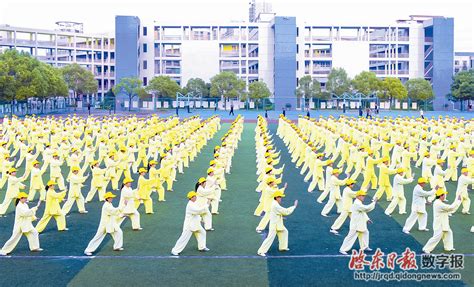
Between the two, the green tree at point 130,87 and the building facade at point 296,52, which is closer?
the green tree at point 130,87

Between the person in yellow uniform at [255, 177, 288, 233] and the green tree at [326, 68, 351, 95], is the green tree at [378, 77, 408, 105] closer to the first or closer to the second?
the green tree at [326, 68, 351, 95]

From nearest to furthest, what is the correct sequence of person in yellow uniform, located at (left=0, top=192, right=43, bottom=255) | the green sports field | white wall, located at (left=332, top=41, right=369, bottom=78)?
the green sports field → person in yellow uniform, located at (left=0, top=192, right=43, bottom=255) → white wall, located at (left=332, top=41, right=369, bottom=78)

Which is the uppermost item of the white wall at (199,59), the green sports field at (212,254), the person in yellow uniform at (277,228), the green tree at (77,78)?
the white wall at (199,59)

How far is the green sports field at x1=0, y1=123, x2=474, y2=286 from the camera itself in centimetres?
1082

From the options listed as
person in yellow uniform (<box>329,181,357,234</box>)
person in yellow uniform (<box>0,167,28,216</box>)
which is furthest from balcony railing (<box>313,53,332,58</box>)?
person in yellow uniform (<box>0,167,28,216</box>)

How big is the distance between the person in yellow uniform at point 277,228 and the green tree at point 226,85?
61.9 m

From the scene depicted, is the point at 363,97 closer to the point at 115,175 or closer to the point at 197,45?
the point at 197,45

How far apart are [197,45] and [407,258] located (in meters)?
71.8

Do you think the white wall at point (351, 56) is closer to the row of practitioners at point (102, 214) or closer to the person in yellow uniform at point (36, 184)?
the row of practitioners at point (102, 214)

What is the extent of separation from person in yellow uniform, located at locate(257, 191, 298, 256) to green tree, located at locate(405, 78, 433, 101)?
6426cm

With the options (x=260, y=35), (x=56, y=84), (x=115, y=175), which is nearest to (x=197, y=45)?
(x=260, y=35)

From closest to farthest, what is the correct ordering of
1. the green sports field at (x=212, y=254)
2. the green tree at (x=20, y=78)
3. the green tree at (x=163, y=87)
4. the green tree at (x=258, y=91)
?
the green sports field at (x=212, y=254) < the green tree at (x=20, y=78) < the green tree at (x=163, y=87) < the green tree at (x=258, y=91)

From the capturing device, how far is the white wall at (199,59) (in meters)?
81.1

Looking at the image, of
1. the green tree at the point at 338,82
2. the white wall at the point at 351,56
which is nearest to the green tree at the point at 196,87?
the green tree at the point at 338,82
